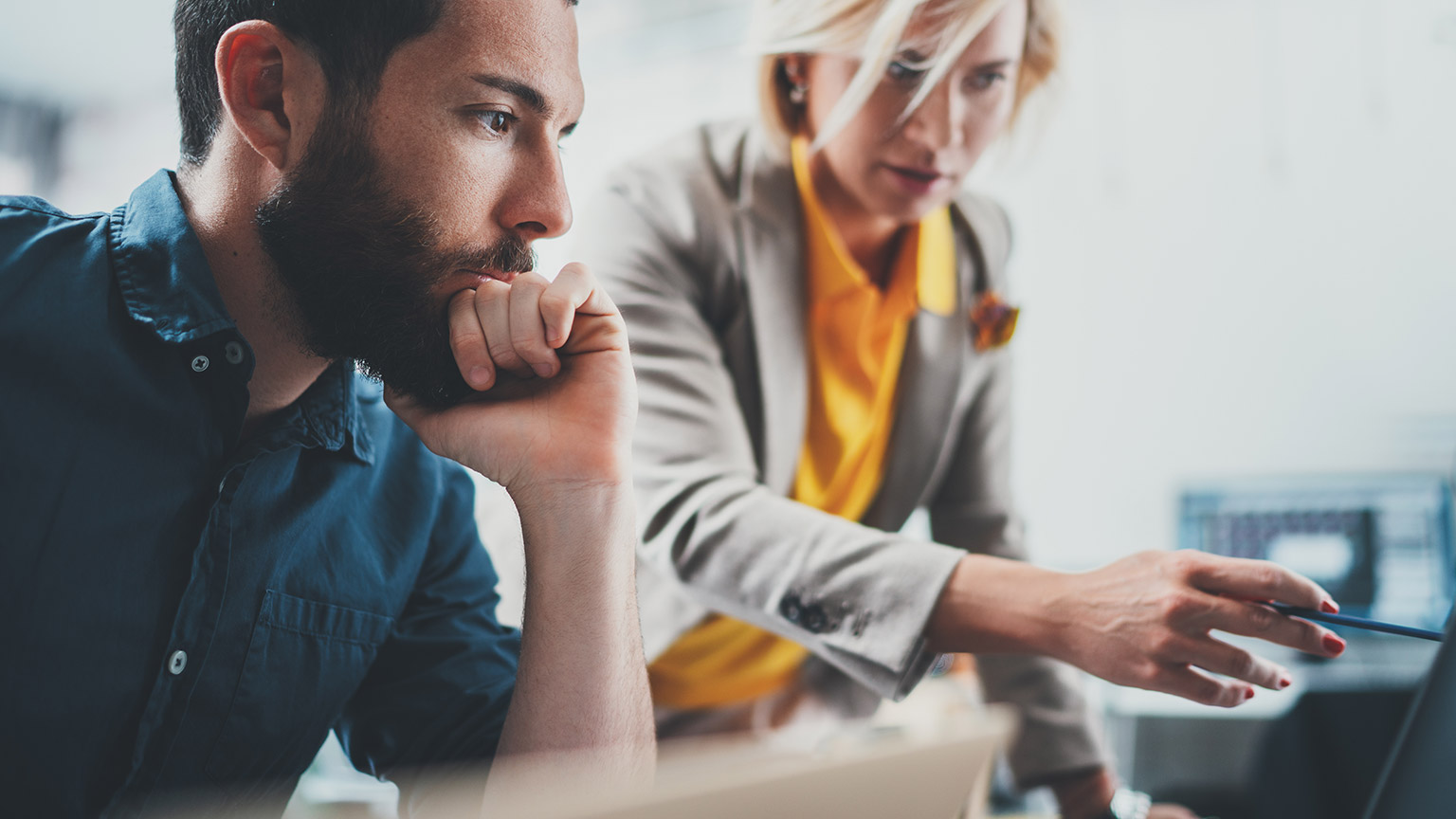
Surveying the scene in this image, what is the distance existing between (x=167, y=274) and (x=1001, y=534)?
3.32 ft

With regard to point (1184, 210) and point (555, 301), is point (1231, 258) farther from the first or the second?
point (555, 301)

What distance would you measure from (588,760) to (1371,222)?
11.6 ft

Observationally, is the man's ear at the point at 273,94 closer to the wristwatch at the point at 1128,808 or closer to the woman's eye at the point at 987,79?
the woman's eye at the point at 987,79

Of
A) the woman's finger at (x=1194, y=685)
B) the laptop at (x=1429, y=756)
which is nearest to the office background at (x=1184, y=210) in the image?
the woman's finger at (x=1194, y=685)

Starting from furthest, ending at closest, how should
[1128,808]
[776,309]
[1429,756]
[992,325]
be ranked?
[992,325]
[776,309]
[1128,808]
[1429,756]

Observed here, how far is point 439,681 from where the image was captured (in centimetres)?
95

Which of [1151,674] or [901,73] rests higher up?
[901,73]

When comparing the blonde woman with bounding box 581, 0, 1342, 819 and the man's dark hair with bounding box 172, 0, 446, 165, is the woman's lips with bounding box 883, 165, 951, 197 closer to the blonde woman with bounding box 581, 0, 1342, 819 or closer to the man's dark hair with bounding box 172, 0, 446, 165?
the blonde woman with bounding box 581, 0, 1342, 819

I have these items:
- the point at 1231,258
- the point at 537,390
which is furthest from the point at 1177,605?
the point at 1231,258

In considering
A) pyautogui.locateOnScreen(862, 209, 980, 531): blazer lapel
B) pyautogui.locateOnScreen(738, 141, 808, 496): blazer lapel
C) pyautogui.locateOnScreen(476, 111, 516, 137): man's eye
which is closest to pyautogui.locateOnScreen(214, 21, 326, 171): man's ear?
pyautogui.locateOnScreen(476, 111, 516, 137): man's eye

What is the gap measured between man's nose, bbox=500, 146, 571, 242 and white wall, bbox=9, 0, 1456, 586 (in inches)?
100.0

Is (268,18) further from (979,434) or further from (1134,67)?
(1134,67)

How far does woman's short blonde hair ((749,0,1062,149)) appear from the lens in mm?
1077

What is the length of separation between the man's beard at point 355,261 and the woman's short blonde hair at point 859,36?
1.68ft
